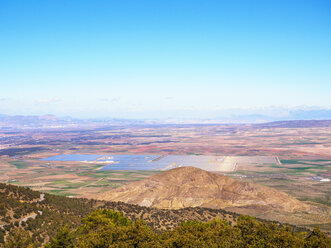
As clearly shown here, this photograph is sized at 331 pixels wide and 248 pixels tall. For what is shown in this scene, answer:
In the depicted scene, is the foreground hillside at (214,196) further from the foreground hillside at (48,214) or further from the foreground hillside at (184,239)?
the foreground hillside at (184,239)

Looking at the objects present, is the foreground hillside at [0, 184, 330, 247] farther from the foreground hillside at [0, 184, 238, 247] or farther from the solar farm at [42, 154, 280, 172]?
the solar farm at [42, 154, 280, 172]

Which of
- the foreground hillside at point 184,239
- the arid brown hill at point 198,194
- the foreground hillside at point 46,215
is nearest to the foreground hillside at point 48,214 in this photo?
the foreground hillside at point 46,215

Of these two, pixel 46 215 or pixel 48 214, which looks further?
pixel 48 214

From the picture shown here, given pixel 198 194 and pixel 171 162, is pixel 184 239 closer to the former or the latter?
pixel 198 194

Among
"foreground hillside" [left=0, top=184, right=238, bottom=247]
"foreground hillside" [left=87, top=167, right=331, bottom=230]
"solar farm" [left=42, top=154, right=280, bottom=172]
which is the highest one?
"foreground hillside" [left=0, top=184, right=238, bottom=247]

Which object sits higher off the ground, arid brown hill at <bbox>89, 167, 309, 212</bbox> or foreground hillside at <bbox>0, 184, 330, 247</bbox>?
foreground hillside at <bbox>0, 184, 330, 247</bbox>

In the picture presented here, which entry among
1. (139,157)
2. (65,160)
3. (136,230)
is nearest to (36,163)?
(65,160)

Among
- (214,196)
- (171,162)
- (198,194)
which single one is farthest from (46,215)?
(171,162)

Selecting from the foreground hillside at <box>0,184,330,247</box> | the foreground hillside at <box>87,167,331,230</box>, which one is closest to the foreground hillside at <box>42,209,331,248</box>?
the foreground hillside at <box>0,184,330,247</box>
